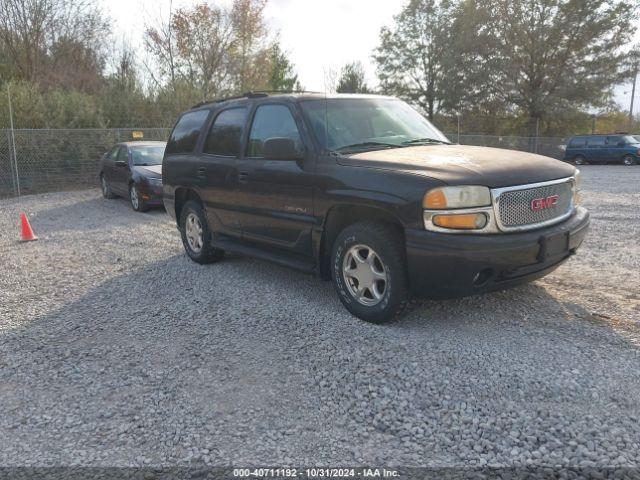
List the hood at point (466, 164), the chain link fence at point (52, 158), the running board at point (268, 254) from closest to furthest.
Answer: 1. the hood at point (466, 164)
2. the running board at point (268, 254)
3. the chain link fence at point (52, 158)

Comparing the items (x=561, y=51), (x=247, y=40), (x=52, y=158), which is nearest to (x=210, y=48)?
(x=247, y=40)

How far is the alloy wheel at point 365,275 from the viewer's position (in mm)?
4102

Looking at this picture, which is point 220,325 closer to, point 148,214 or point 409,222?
point 409,222

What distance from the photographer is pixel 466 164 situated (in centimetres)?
392

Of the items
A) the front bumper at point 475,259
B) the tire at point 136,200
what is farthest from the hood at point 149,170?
the front bumper at point 475,259

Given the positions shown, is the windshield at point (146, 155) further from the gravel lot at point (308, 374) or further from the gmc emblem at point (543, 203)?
the gmc emblem at point (543, 203)

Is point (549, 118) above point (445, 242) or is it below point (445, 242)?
above

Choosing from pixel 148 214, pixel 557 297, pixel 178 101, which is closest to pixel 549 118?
pixel 178 101

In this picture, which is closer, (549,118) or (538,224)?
(538,224)

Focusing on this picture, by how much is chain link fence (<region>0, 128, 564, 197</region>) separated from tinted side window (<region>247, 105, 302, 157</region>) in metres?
12.6

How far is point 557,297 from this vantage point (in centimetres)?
468

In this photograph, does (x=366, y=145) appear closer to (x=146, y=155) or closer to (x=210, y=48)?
(x=146, y=155)

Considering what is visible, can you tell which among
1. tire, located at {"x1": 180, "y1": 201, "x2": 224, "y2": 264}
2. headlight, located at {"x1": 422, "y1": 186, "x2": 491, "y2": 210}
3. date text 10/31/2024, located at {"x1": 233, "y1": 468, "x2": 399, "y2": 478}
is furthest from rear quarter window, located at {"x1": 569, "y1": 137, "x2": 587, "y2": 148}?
date text 10/31/2024, located at {"x1": 233, "y1": 468, "x2": 399, "y2": 478}

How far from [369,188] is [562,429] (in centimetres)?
208
